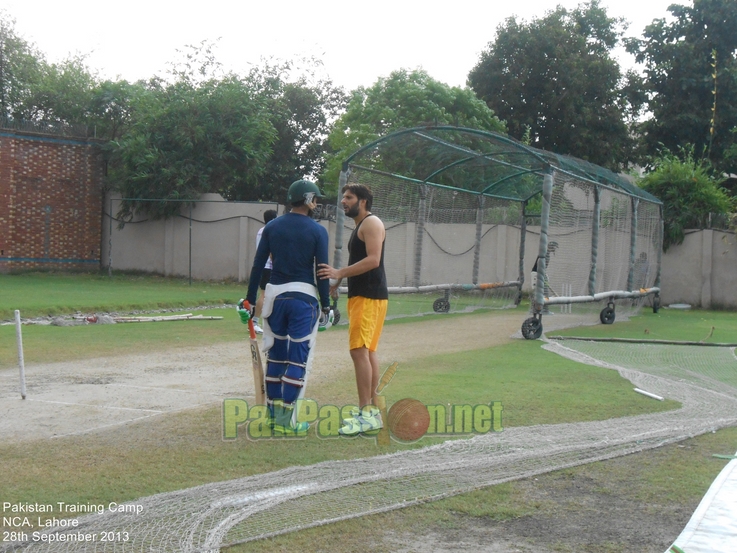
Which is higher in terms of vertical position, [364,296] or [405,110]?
[405,110]

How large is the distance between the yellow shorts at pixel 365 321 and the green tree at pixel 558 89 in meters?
31.5

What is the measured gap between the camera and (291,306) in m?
5.77

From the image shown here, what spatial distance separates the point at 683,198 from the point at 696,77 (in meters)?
12.5

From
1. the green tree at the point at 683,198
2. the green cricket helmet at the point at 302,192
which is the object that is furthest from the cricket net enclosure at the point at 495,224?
the green cricket helmet at the point at 302,192

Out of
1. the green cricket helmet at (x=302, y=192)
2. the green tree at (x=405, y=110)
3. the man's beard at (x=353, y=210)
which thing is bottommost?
the man's beard at (x=353, y=210)

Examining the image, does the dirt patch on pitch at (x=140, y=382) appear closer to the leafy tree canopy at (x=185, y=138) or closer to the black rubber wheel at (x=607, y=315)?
the black rubber wheel at (x=607, y=315)

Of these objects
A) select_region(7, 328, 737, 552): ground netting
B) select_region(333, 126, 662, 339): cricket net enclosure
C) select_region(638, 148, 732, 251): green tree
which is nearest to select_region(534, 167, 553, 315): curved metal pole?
select_region(333, 126, 662, 339): cricket net enclosure

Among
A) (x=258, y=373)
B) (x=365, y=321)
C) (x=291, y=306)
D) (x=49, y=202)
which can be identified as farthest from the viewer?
(x=49, y=202)

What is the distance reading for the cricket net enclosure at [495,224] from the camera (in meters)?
13.8

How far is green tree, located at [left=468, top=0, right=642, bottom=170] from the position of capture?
36062mm

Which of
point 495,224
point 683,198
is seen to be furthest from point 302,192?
point 683,198

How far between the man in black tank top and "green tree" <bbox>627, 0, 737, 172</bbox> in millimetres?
30165

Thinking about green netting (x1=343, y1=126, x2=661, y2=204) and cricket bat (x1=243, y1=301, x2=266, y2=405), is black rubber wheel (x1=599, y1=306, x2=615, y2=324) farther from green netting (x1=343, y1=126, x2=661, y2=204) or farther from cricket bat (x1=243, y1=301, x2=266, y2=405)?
cricket bat (x1=243, y1=301, x2=266, y2=405)

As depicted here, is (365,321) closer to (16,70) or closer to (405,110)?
(405,110)
